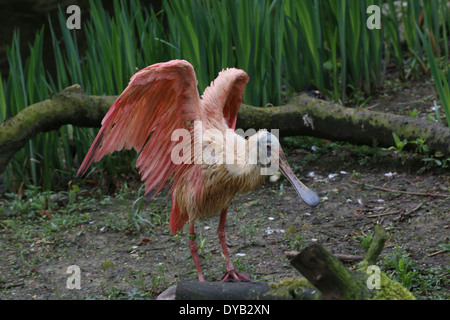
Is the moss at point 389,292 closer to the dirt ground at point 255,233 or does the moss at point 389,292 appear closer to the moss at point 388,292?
the moss at point 388,292

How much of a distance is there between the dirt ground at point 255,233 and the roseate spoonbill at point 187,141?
0.34 metres

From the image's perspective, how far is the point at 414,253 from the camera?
10.4ft

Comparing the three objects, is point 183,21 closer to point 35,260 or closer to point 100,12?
point 100,12

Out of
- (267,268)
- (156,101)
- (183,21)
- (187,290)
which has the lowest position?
(267,268)

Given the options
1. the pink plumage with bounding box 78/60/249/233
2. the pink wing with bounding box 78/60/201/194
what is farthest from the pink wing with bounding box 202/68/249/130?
the pink wing with bounding box 78/60/201/194

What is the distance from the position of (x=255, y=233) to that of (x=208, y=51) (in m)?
1.42

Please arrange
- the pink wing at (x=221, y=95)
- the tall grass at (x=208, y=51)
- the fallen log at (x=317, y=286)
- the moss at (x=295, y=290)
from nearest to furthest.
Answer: the fallen log at (x=317, y=286) → the moss at (x=295, y=290) → the pink wing at (x=221, y=95) → the tall grass at (x=208, y=51)

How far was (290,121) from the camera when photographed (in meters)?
4.35

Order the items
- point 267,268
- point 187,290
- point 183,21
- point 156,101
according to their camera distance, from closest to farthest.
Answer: point 187,290 → point 156,101 → point 267,268 → point 183,21

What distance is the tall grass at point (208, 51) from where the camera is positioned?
4.27 metres

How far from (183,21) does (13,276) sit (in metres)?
2.05

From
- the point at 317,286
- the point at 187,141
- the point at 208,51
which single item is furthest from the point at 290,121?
the point at 317,286

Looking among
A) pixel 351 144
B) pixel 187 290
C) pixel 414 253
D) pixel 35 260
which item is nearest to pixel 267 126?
pixel 351 144

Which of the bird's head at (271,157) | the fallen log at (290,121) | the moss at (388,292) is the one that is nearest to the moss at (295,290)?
the moss at (388,292)
